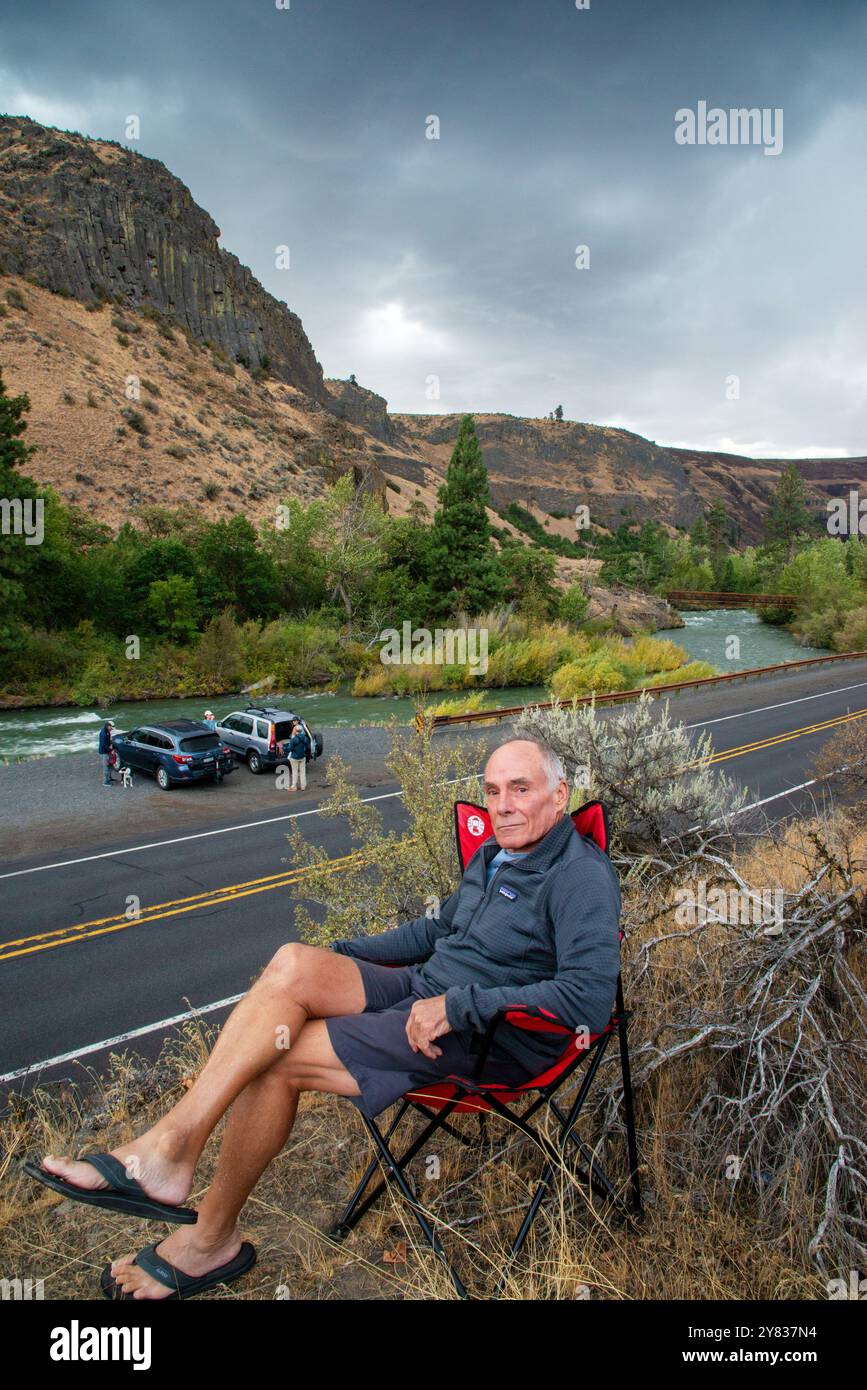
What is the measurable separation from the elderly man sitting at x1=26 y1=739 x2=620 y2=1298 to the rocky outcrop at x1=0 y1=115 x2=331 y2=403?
3067 inches

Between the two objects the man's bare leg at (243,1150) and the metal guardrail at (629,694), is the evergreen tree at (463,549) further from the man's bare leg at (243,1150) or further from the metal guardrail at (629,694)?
the man's bare leg at (243,1150)

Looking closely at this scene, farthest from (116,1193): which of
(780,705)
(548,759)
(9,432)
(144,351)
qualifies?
(144,351)

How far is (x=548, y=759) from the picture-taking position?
11.2 feet

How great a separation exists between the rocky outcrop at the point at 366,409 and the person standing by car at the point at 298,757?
11753cm

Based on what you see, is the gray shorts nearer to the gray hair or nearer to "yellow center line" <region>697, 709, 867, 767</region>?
the gray hair

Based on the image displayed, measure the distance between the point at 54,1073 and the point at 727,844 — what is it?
6.20 metres

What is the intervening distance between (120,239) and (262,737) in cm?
7588

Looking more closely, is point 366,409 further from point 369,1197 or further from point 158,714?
point 369,1197

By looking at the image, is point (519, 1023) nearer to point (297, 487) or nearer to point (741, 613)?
point (297, 487)

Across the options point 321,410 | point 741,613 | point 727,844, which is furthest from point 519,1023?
point 321,410

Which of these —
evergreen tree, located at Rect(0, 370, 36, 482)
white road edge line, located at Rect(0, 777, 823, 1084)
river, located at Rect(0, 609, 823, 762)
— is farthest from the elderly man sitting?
evergreen tree, located at Rect(0, 370, 36, 482)

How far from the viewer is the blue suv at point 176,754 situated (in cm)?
1683

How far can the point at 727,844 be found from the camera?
26.8ft

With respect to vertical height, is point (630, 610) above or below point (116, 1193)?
above
